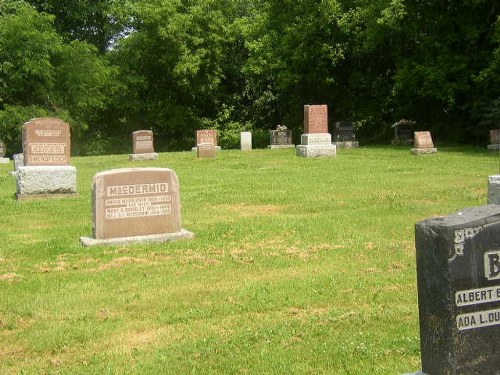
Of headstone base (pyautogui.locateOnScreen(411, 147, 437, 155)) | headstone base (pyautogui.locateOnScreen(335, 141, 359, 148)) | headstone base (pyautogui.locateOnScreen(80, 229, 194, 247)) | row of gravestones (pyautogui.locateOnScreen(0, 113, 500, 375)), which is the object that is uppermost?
headstone base (pyautogui.locateOnScreen(335, 141, 359, 148))

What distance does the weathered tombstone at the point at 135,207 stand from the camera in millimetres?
8305

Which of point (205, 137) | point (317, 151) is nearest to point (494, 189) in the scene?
point (317, 151)

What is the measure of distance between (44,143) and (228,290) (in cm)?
902

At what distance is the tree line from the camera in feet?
93.0

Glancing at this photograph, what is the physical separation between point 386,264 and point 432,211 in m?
3.56

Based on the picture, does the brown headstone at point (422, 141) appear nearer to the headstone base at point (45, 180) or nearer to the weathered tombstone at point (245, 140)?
the weathered tombstone at point (245, 140)

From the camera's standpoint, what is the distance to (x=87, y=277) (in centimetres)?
677

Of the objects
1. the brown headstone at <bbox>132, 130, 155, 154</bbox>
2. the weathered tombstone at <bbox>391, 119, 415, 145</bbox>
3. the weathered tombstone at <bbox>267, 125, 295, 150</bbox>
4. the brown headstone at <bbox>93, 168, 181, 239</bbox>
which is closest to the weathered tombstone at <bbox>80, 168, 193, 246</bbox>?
the brown headstone at <bbox>93, 168, 181, 239</bbox>

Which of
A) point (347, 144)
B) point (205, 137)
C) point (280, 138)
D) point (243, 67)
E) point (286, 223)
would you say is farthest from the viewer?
point (243, 67)

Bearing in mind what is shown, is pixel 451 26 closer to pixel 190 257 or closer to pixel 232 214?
pixel 232 214

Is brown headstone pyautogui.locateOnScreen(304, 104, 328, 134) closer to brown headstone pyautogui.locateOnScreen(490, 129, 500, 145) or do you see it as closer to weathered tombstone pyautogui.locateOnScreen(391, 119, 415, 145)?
brown headstone pyautogui.locateOnScreen(490, 129, 500, 145)

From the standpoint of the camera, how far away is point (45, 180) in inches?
524

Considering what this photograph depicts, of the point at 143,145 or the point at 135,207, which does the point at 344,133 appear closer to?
the point at 143,145

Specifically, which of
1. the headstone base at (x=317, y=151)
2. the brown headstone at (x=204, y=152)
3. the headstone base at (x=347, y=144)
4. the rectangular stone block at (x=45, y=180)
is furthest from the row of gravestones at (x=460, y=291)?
the headstone base at (x=347, y=144)
